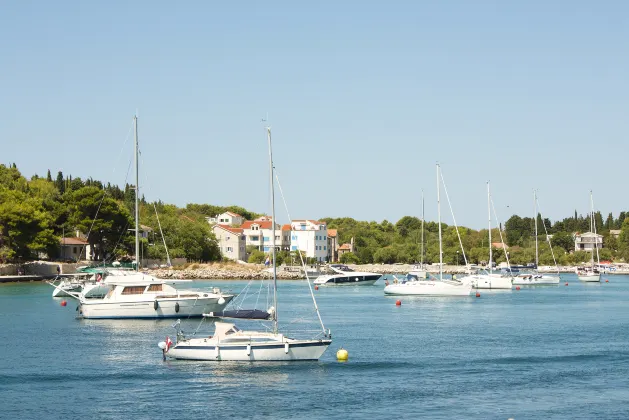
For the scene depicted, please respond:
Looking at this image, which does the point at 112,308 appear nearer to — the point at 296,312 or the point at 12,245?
the point at 296,312

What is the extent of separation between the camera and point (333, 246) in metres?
189

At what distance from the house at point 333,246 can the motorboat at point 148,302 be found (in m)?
124

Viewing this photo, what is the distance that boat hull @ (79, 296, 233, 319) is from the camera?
2328 inches

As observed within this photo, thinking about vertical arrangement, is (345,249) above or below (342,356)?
above

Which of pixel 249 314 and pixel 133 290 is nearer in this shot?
pixel 249 314

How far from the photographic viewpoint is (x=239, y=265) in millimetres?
146250

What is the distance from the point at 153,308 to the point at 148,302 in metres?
0.53

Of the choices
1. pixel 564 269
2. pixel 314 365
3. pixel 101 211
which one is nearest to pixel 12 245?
pixel 101 211

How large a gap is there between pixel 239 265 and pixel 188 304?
86.8 meters

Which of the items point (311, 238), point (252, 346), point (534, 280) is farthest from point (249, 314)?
point (311, 238)

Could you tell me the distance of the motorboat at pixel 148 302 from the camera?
59156 millimetres

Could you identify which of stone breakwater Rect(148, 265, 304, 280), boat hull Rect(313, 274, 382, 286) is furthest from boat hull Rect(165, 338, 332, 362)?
stone breakwater Rect(148, 265, 304, 280)

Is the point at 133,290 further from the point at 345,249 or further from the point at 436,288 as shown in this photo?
the point at 345,249

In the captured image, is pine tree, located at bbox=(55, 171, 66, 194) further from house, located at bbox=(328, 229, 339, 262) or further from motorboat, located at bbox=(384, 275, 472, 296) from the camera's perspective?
motorboat, located at bbox=(384, 275, 472, 296)
